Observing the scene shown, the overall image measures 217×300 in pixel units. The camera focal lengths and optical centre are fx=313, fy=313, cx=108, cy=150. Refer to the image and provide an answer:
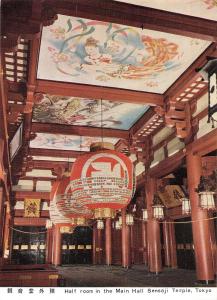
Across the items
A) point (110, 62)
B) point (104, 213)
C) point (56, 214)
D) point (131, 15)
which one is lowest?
point (104, 213)

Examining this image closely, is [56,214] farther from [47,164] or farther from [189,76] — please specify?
[47,164]

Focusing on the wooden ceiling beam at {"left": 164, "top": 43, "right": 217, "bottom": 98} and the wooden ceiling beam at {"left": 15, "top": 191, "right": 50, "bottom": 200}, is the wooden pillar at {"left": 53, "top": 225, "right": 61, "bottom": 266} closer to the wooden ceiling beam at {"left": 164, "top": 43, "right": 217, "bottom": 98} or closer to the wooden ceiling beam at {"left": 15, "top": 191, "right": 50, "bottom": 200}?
the wooden ceiling beam at {"left": 15, "top": 191, "right": 50, "bottom": 200}

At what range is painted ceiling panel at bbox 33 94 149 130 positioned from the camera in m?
7.82

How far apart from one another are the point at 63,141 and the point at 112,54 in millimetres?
5691

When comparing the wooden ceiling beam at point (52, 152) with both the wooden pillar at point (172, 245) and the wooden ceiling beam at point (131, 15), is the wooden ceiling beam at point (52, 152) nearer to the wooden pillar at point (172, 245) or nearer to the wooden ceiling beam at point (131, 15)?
the wooden pillar at point (172, 245)

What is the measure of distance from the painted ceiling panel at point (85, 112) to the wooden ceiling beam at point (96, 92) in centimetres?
79

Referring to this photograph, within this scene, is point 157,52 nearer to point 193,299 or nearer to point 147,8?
point 147,8

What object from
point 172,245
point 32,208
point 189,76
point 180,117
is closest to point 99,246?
point 32,208

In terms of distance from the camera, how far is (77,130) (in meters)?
9.45

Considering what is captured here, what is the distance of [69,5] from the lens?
161 inches

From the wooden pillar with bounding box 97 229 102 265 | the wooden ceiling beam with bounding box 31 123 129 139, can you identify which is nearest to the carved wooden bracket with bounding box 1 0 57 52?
the wooden ceiling beam with bounding box 31 123 129 139

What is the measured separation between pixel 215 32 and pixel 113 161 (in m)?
2.43

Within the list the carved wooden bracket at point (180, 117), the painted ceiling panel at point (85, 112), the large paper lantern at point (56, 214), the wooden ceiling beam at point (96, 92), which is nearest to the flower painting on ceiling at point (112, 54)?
the wooden ceiling beam at point (96, 92)

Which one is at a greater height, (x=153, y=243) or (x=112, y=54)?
(x=112, y=54)
